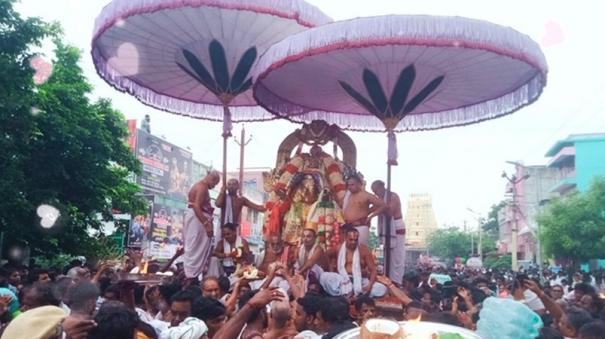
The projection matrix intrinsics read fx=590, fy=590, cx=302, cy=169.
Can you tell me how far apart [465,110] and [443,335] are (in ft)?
35.9

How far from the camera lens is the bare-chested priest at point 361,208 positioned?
10422 mm

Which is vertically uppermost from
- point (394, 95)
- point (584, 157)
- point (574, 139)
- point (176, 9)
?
point (574, 139)

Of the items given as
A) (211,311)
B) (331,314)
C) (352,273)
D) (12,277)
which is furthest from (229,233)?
(211,311)

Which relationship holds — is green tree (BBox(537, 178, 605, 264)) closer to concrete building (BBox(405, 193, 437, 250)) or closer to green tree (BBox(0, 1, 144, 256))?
green tree (BBox(0, 1, 144, 256))

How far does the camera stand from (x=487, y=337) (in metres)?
3.45

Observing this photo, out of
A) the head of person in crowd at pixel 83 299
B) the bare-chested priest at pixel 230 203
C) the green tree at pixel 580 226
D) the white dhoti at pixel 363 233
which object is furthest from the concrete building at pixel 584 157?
the head of person in crowd at pixel 83 299

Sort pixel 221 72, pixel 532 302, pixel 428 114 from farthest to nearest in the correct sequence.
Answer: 1. pixel 428 114
2. pixel 221 72
3. pixel 532 302

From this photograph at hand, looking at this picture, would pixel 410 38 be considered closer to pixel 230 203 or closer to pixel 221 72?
pixel 230 203

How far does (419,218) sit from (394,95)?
89389 millimetres

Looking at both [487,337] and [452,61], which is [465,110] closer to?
[452,61]

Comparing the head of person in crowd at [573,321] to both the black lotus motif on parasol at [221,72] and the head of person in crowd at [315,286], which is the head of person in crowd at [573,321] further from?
the black lotus motif on parasol at [221,72]

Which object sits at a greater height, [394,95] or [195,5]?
[195,5]

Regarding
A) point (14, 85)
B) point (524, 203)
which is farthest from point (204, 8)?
point (524, 203)

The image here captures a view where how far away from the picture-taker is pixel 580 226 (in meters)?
33.5
